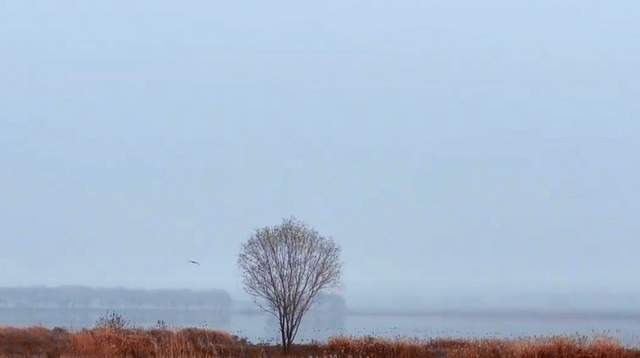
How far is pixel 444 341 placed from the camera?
106 ft

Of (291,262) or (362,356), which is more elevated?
(291,262)

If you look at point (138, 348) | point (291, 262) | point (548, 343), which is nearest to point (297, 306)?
point (291, 262)

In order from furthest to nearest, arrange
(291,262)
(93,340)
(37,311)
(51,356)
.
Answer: (37,311) → (291,262) → (93,340) → (51,356)

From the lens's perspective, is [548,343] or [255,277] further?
[255,277]

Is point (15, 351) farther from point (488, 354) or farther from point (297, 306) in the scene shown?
point (488, 354)

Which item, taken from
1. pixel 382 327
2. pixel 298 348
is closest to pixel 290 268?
pixel 298 348

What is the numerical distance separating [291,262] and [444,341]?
5778mm

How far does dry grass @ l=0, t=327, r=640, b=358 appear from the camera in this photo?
2394 cm

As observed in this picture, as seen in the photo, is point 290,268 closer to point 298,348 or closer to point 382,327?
point 298,348

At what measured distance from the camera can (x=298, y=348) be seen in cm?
3081

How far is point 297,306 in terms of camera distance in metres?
31.7

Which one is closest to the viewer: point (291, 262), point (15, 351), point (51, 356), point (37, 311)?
point (51, 356)

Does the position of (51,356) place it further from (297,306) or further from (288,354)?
(297,306)

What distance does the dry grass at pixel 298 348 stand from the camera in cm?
2394
